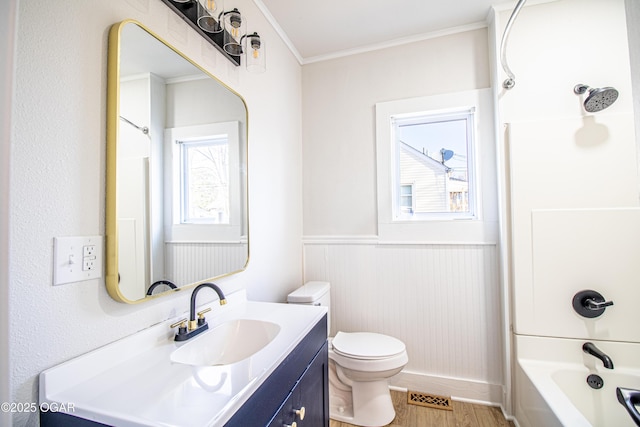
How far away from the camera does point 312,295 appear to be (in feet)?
5.73

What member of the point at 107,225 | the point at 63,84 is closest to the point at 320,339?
the point at 107,225

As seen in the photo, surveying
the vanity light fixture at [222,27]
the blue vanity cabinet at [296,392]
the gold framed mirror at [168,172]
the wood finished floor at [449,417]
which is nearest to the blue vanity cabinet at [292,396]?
the blue vanity cabinet at [296,392]

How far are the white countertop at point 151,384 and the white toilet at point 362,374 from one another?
85 centimetres

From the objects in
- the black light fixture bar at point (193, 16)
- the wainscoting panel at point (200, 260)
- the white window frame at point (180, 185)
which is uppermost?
the black light fixture bar at point (193, 16)

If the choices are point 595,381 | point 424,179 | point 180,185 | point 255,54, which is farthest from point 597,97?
point 180,185

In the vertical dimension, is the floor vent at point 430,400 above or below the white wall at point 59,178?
below

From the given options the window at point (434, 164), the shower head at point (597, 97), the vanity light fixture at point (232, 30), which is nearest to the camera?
the vanity light fixture at point (232, 30)

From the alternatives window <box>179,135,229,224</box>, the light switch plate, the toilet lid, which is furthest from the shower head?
the light switch plate

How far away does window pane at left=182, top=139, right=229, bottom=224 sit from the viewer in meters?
1.13

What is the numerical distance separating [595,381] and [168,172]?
2.30 m

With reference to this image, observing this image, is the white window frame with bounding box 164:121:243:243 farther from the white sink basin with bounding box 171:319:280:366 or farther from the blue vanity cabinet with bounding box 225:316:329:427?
the blue vanity cabinet with bounding box 225:316:329:427

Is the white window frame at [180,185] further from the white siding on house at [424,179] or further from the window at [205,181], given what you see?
the white siding on house at [424,179]

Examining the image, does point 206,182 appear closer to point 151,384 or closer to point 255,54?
point 255,54

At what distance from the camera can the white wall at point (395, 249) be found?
1857 millimetres
